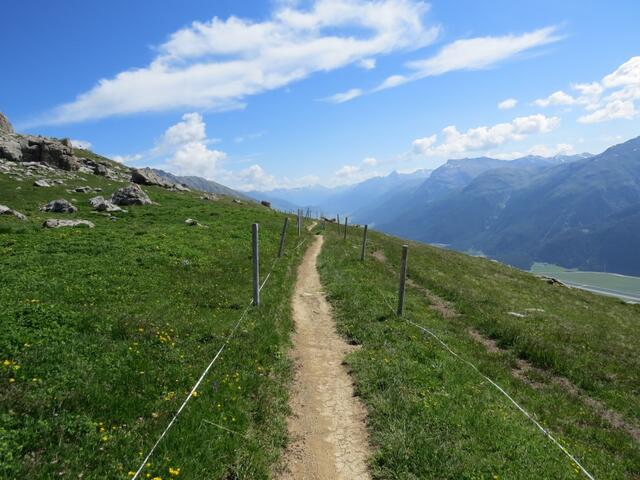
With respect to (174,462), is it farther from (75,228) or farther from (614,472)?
(75,228)

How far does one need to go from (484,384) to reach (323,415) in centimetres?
658

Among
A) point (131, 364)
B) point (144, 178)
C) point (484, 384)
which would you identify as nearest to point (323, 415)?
point (131, 364)

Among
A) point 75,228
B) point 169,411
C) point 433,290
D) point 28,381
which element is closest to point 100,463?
point 169,411

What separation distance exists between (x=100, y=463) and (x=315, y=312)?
14.7 meters

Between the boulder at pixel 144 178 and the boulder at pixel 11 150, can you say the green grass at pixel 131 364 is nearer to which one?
the boulder at pixel 11 150

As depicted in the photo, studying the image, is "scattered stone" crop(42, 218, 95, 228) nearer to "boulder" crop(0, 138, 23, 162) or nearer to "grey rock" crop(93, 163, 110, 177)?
"boulder" crop(0, 138, 23, 162)

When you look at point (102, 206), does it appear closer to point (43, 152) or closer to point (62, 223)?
point (62, 223)

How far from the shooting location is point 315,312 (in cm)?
2173

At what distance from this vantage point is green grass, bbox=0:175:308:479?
8.09m

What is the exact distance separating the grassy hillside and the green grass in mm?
3439

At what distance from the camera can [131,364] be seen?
11.5 metres

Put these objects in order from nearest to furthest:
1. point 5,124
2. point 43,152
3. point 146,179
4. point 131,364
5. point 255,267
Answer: point 131,364 → point 255,267 → point 43,152 → point 146,179 → point 5,124

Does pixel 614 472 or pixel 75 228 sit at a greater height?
pixel 75 228

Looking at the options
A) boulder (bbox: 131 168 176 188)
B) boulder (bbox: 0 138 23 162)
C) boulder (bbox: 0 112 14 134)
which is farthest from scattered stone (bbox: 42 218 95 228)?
boulder (bbox: 0 112 14 134)
